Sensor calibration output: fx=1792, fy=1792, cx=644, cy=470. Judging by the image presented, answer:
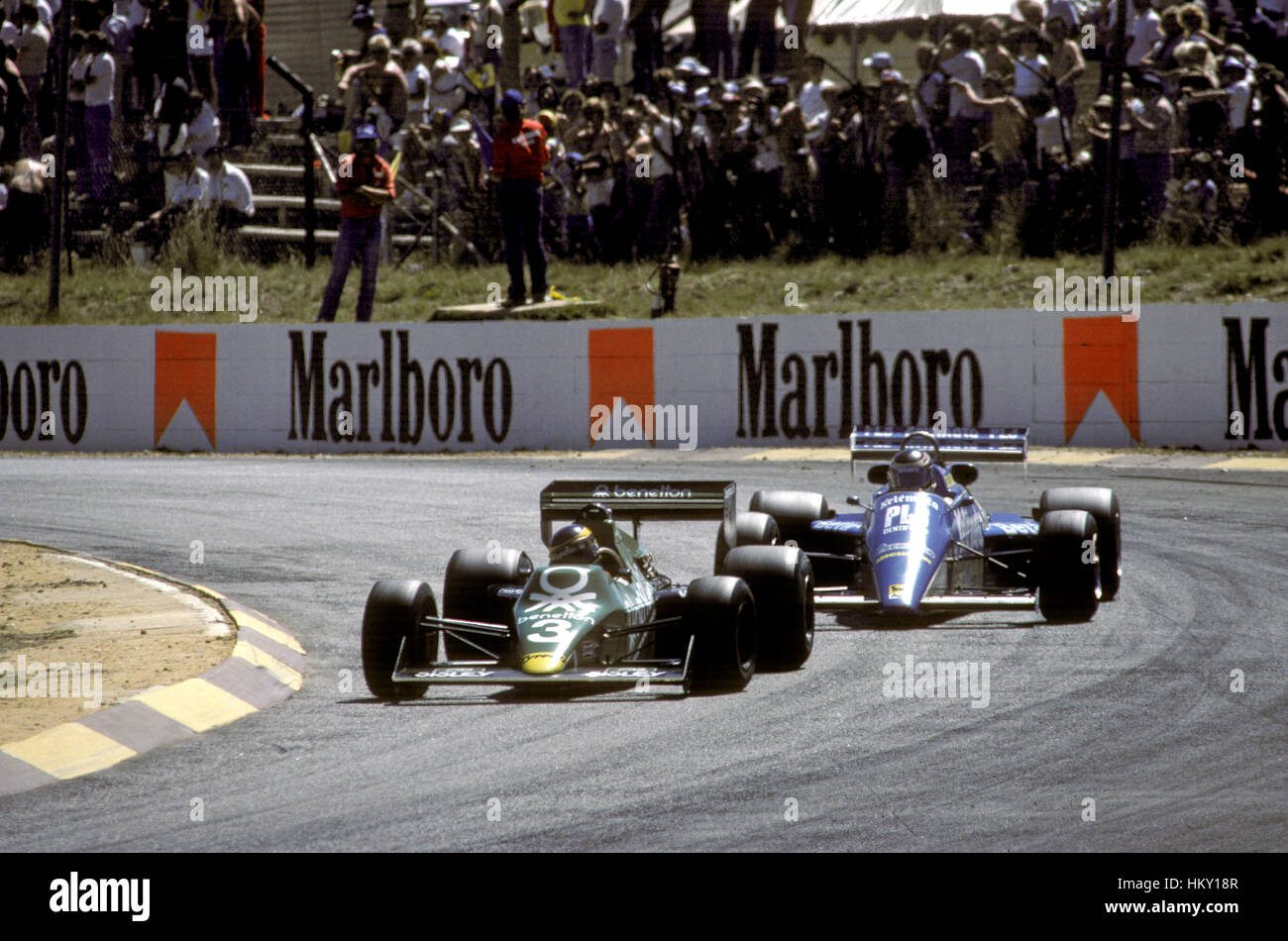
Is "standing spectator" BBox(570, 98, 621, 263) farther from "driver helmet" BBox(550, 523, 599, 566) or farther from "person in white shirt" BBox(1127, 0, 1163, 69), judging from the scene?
"driver helmet" BBox(550, 523, 599, 566)

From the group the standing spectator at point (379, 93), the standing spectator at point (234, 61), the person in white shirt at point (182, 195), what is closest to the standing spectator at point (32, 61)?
the person in white shirt at point (182, 195)

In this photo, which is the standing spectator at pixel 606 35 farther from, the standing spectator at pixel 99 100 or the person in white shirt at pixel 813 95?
the standing spectator at pixel 99 100

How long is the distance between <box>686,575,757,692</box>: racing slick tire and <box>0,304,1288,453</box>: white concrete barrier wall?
10564 mm

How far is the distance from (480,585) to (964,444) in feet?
11.7

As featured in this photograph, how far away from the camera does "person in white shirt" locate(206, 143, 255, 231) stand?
2370 cm

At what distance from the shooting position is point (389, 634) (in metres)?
7.85

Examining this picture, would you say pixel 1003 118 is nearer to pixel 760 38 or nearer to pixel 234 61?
pixel 760 38

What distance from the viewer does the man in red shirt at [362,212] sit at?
19.9 m

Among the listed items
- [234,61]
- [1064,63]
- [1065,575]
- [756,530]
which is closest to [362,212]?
[234,61]

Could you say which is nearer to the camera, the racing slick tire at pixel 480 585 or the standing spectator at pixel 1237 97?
the racing slick tire at pixel 480 585

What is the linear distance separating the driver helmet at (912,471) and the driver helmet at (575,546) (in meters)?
2.48
